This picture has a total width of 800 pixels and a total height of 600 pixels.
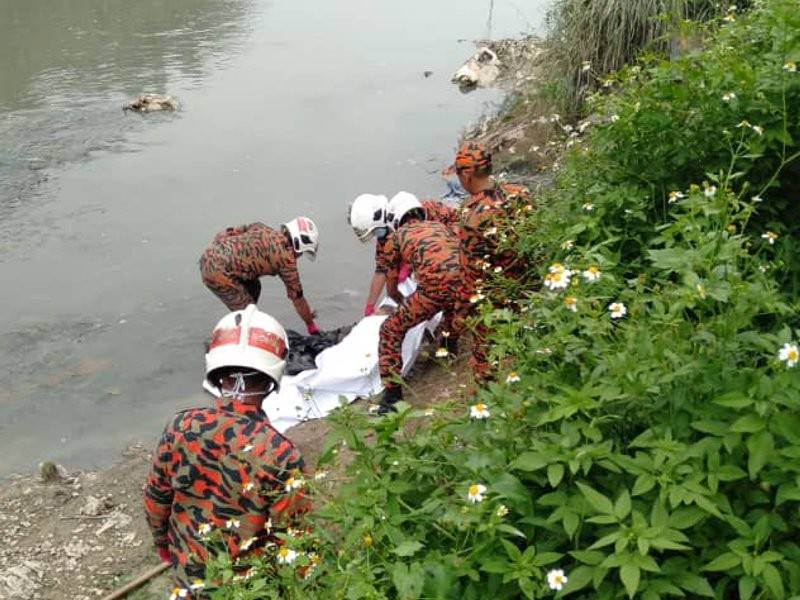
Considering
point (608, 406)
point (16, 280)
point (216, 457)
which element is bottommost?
point (16, 280)

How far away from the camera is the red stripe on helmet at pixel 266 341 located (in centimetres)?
298

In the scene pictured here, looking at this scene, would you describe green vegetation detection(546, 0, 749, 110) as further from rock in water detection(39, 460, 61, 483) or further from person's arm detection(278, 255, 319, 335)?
rock in water detection(39, 460, 61, 483)

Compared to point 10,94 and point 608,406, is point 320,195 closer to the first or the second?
point 10,94

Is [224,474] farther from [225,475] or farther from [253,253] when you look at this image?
[253,253]

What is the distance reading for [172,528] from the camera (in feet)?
10.0

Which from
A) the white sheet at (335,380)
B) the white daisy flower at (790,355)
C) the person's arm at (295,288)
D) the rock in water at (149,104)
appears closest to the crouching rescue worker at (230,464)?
the white daisy flower at (790,355)

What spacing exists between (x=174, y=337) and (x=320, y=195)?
11.7 ft

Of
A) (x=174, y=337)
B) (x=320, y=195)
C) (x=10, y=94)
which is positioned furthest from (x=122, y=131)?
(x=174, y=337)

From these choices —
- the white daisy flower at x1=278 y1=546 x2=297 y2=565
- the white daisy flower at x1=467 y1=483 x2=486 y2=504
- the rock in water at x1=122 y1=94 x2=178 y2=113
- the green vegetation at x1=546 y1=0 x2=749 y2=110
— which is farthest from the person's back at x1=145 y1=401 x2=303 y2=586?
the rock in water at x1=122 y1=94 x2=178 y2=113

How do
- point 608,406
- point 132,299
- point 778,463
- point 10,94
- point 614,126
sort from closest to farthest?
point 778,463 → point 608,406 → point 614,126 → point 132,299 → point 10,94

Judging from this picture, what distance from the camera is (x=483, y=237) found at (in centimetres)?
444

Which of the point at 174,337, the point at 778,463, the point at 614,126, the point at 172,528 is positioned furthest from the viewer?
the point at 174,337

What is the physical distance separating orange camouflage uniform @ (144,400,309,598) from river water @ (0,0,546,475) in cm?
326

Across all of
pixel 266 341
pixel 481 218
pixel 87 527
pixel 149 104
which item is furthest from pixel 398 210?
pixel 149 104
